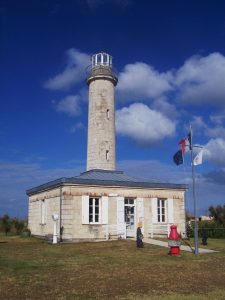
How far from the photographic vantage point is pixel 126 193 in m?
22.7

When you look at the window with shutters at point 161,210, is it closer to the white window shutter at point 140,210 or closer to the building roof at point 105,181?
the building roof at point 105,181

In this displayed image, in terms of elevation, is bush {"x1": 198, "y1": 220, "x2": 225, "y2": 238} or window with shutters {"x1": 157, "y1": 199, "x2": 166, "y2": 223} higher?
window with shutters {"x1": 157, "y1": 199, "x2": 166, "y2": 223}

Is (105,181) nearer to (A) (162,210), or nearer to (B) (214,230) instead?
(A) (162,210)

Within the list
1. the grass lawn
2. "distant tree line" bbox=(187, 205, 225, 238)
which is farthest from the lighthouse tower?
the grass lawn

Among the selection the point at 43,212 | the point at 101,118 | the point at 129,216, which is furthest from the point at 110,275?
the point at 101,118

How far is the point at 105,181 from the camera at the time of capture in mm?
22125

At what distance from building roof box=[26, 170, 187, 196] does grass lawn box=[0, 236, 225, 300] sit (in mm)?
5457

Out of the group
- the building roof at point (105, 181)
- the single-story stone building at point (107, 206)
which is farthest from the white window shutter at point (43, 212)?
the building roof at point (105, 181)

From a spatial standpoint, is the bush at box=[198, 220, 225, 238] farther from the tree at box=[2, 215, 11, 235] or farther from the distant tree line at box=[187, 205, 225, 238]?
the tree at box=[2, 215, 11, 235]

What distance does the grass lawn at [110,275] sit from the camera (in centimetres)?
870

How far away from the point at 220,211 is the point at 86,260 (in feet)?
68.7

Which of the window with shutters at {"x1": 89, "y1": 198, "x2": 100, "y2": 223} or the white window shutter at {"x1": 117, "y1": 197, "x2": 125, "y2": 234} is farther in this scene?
the white window shutter at {"x1": 117, "y1": 197, "x2": 125, "y2": 234}

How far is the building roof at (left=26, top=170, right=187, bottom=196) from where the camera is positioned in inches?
845

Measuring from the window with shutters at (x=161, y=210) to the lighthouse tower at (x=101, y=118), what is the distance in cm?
458
